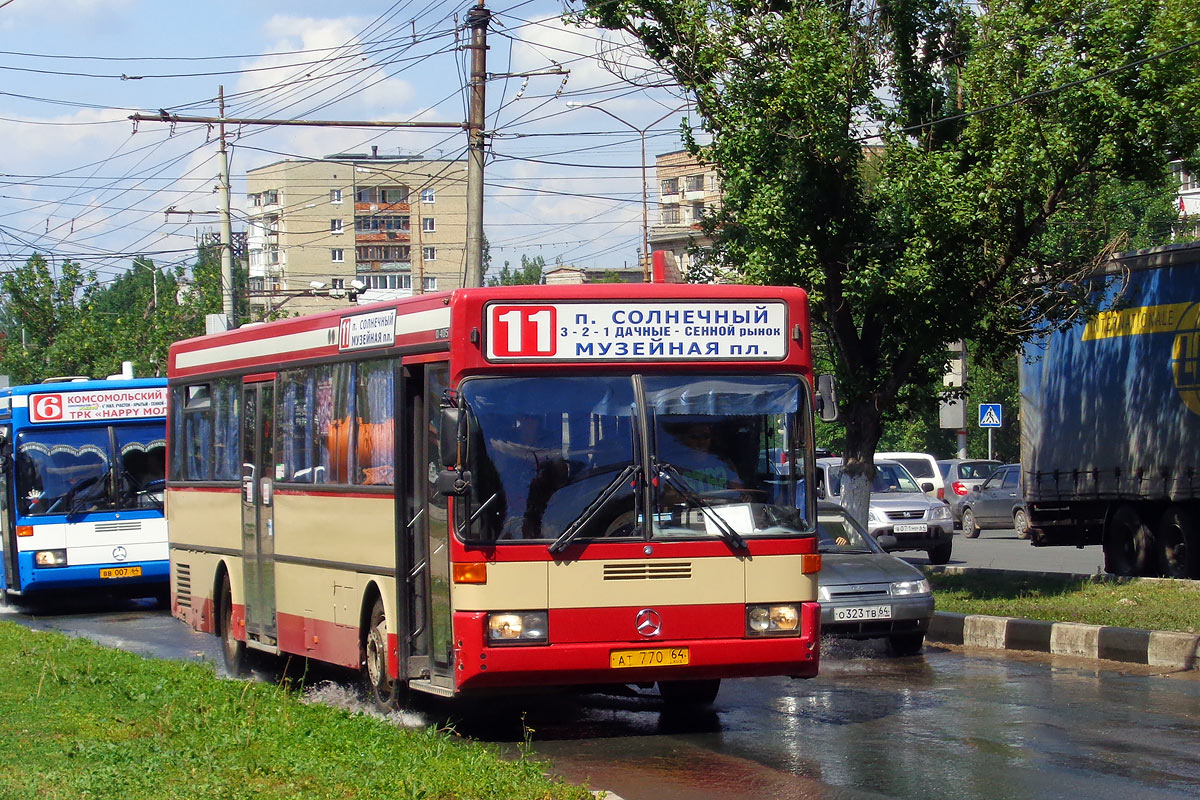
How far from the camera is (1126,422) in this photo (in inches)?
810

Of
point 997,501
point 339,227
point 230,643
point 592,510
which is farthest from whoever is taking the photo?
point 339,227

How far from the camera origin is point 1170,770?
8.31 m

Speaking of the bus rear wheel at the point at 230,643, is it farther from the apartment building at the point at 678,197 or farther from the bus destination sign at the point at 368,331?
the apartment building at the point at 678,197

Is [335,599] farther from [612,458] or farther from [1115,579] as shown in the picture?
[1115,579]

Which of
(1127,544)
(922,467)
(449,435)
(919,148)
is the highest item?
(919,148)

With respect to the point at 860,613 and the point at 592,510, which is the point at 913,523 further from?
the point at 592,510

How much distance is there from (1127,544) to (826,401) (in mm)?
12485

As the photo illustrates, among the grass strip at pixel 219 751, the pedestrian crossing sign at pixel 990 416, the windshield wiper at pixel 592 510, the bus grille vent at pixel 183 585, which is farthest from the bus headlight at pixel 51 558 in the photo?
the pedestrian crossing sign at pixel 990 416

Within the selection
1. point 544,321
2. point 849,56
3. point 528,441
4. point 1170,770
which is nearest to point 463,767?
point 528,441

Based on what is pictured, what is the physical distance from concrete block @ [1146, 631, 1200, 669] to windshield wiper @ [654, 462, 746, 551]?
5.16 metres

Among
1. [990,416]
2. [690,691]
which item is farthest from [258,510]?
[990,416]

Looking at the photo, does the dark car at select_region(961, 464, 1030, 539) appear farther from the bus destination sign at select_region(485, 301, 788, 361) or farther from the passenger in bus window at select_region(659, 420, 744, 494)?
the passenger in bus window at select_region(659, 420, 744, 494)

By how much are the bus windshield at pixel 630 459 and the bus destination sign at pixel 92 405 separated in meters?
12.7

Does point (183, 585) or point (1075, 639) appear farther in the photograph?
A: point (183, 585)
